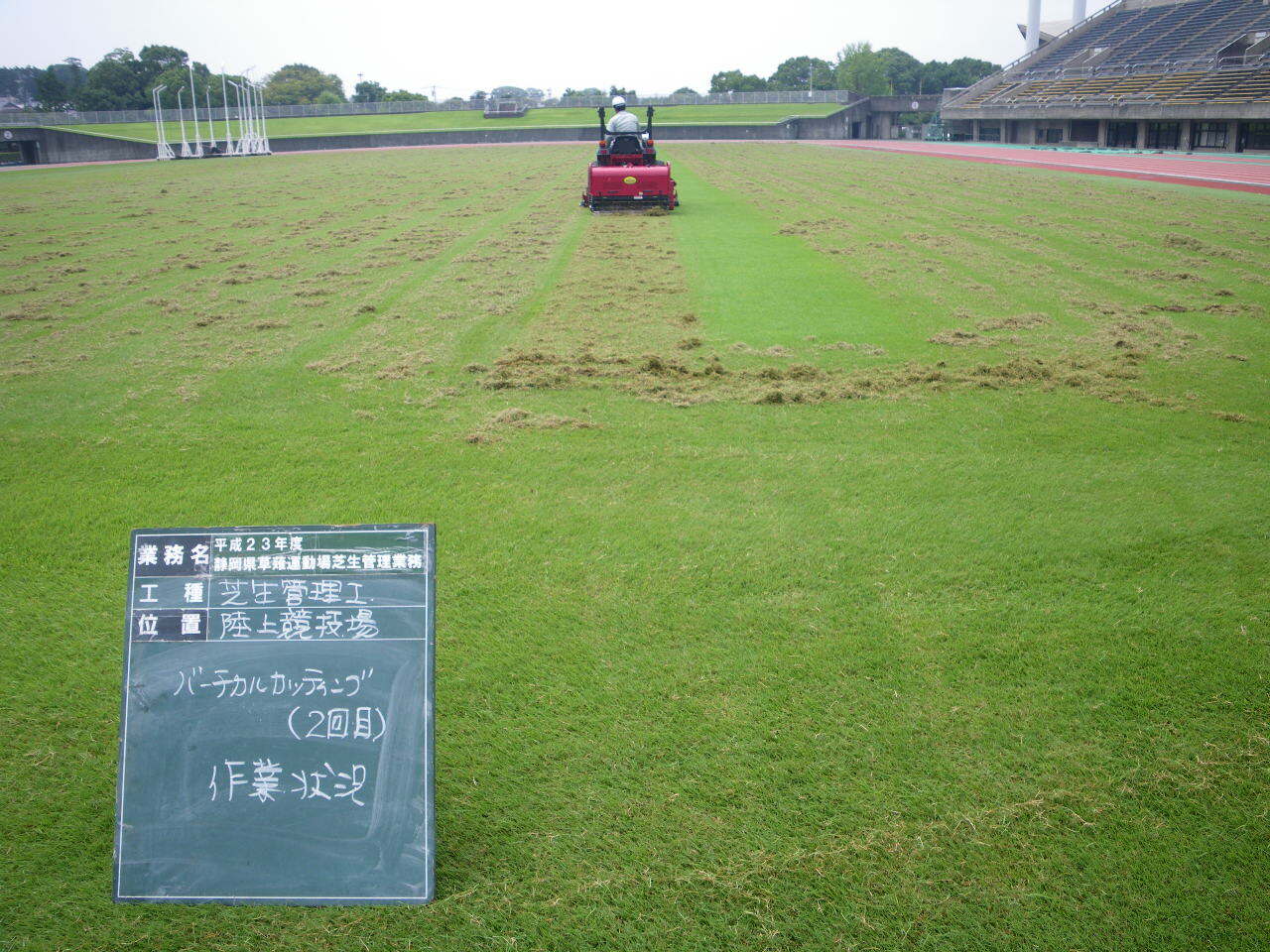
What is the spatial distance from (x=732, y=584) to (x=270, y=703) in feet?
7.85

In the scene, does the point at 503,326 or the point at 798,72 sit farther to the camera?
the point at 798,72

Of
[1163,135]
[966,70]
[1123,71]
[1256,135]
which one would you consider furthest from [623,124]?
[966,70]

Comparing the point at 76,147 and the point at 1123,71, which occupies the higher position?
the point at 1123,71

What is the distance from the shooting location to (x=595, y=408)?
23.5 feet

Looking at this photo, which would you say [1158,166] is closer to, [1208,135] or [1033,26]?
[1208,135]

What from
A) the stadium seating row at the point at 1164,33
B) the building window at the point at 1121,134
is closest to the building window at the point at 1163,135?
the building window at the point at 1121,134

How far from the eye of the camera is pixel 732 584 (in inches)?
177

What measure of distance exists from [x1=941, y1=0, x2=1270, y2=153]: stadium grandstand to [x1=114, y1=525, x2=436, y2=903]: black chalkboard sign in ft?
143

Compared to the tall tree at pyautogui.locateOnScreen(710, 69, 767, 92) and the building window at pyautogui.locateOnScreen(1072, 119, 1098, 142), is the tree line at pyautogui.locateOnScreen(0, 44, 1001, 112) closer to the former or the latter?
the tall tree at pyautogui.locateOnScreen(710, 69, 767, 92)

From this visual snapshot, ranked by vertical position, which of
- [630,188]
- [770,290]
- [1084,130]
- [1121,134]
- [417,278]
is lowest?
[770,290]

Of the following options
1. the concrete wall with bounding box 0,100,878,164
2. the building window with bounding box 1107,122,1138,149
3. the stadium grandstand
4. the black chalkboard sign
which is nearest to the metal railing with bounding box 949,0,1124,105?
the stadium grandstand

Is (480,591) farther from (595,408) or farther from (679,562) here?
(595,408)

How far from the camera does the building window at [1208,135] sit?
128 ft

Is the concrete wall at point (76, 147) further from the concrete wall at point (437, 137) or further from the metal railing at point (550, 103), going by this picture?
the metal railing at point (550, 103)
